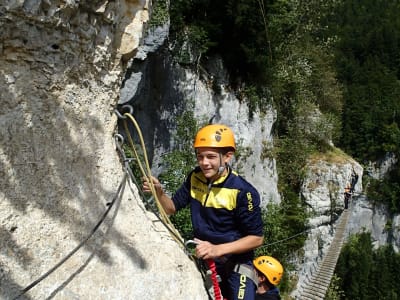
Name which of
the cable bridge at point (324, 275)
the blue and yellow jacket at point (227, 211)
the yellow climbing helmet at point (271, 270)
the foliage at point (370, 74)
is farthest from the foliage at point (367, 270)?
the blue and yellow jacket at point (227, 211)

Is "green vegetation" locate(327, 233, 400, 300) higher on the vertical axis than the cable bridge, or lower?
lower

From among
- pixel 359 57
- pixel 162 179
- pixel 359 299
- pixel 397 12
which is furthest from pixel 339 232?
pixel 397 12

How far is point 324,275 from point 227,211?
12244mm

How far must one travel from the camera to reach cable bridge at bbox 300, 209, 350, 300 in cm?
1216

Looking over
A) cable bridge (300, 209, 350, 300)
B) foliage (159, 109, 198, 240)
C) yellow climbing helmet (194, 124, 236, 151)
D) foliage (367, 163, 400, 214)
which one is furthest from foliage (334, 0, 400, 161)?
yellow climbing helmet (194, 124, 236, 151)

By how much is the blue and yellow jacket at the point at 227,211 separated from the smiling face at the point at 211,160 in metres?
0.05

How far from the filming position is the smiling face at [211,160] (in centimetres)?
218

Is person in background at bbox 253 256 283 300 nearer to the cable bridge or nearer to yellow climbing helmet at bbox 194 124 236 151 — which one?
yellow climbing helmet at bbox 194 124 236 151

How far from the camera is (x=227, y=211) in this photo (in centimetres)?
213

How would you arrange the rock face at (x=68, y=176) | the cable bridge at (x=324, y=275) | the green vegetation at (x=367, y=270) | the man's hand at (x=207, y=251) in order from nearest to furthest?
the rock face at (x=68, y=176)
the man's hand at (x=207, y=251)
the cable bridge at (x=324, y=275)
the green vegetation at (x=367, y=270)

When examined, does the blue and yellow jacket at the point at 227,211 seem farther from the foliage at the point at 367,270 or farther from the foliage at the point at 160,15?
the foliage at the point at 367,270

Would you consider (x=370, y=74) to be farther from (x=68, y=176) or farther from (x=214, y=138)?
(x=68, y=176)

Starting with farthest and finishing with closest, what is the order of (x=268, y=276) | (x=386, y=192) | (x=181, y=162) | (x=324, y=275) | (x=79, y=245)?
(x=386, y=192) < (x=324, y=275) < (x=181, y=162) < (x=268, y=276) < (x=79, y=245)

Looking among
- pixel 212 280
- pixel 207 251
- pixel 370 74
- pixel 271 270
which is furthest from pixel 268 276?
pixel 370 74
